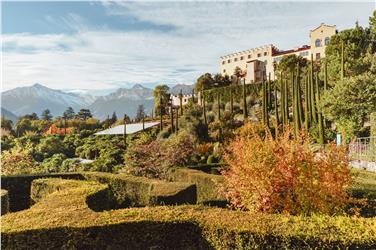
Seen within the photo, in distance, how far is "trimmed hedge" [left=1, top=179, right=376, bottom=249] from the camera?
17.4 feet

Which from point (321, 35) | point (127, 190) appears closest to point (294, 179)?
point (127, 190)

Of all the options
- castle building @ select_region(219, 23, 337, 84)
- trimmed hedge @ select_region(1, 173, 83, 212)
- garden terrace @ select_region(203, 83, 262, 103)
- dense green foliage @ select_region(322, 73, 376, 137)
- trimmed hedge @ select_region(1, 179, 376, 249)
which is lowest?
trimmed hedge @ select_region(1, 173, 83, 212)

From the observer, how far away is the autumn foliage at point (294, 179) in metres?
7.30

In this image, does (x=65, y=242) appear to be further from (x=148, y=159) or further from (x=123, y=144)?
(x=123, y=144)

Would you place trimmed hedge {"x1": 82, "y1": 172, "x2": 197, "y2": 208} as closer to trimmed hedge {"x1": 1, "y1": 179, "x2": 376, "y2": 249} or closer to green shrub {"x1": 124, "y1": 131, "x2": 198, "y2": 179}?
trimmed hedge {"x1": 1, "y1": 179, "x2": 376, "y2": 249}

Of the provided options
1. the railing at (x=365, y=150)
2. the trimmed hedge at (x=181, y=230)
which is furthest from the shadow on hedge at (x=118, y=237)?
the railing at (x=365, y=150)

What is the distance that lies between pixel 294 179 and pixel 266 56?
6379cm

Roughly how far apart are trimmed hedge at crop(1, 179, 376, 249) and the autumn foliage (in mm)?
1179

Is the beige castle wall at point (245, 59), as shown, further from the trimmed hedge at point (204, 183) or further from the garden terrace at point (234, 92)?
the trimmed hedge at point (204, 183)

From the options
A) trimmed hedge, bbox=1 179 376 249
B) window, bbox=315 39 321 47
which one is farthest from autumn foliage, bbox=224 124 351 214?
window, bbox=315 39 321 47

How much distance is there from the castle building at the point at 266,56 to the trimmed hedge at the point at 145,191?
4697 cm

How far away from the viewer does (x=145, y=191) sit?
12.2 m

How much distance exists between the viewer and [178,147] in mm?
20250

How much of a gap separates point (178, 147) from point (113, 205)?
7.51 metres
